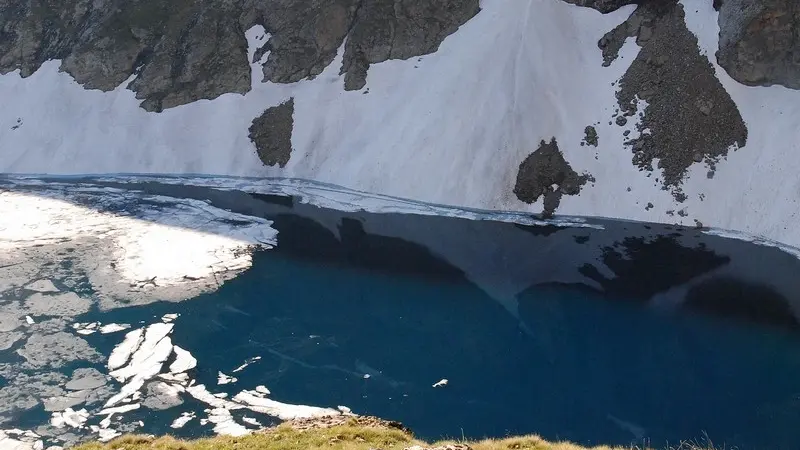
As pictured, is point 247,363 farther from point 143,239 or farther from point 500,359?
point 143,239

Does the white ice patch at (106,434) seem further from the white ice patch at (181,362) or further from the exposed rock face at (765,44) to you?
the exposed rock face at (765,44)

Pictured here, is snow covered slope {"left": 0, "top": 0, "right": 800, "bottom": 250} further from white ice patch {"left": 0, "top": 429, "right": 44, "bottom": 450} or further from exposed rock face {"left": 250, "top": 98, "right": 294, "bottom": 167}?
white ice patch {"left": 0, "top": 429, "right": 44, "bottom": 450}

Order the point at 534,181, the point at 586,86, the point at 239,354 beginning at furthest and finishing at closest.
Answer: the point at 586,86 → the point at 534,181 → the point at 239,354

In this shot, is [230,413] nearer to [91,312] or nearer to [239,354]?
[239,354]

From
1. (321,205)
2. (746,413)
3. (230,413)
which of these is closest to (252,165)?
(321,205)

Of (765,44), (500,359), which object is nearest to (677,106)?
(765,44)
